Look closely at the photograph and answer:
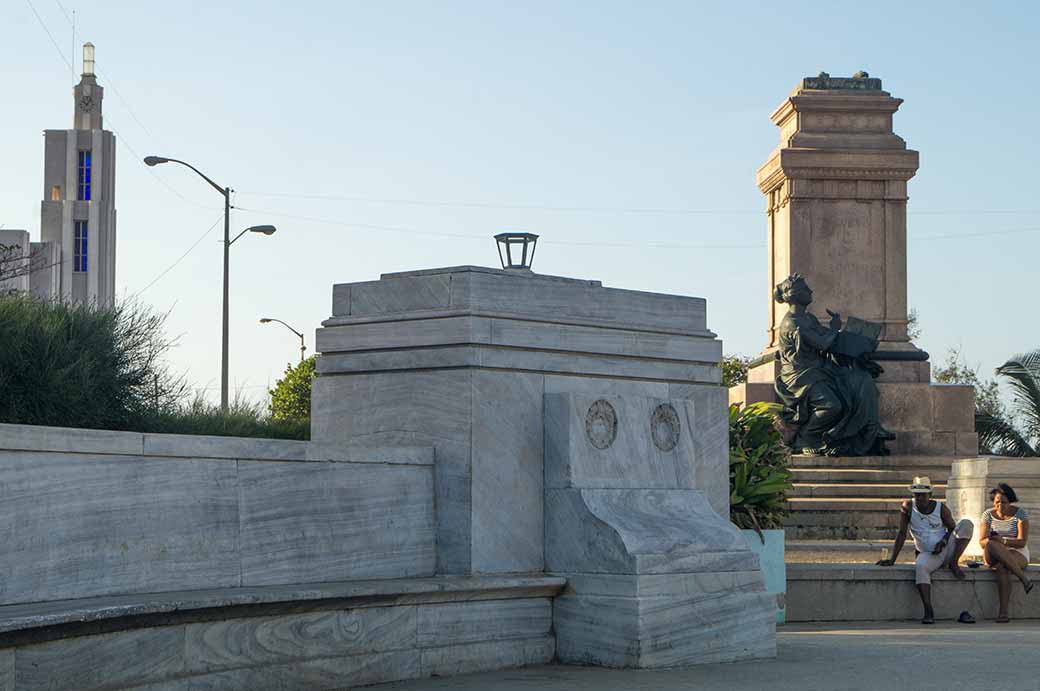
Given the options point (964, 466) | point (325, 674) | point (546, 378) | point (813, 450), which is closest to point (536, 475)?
point (546, 378)

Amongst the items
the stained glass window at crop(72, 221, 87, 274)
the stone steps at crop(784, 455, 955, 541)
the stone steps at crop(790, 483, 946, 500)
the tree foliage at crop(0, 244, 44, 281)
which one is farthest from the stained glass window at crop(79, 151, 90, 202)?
the stone steps at crop(790, 483, 946, 500)

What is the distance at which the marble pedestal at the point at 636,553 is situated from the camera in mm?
8828

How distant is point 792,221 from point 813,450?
4627 mm

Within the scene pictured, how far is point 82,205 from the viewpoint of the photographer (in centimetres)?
11688

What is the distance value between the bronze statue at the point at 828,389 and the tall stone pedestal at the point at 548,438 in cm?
1659

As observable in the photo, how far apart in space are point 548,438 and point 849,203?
2057 centimetres

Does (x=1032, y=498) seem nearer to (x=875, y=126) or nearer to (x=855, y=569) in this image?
(x=855, y=569)

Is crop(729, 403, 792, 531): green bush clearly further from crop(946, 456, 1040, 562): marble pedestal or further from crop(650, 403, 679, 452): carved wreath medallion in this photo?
crop(946, 456, 1040, 562): marble pedestal

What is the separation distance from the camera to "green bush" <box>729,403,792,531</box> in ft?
40.7

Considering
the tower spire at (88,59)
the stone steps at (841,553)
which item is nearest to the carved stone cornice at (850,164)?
the stone steps at (841,553)

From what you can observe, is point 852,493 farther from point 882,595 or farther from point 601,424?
point 601,424

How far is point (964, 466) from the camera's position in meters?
19.1

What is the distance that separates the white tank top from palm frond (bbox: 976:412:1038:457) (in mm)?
16961

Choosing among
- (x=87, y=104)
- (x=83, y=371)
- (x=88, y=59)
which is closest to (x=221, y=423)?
(x=83, y=371)
